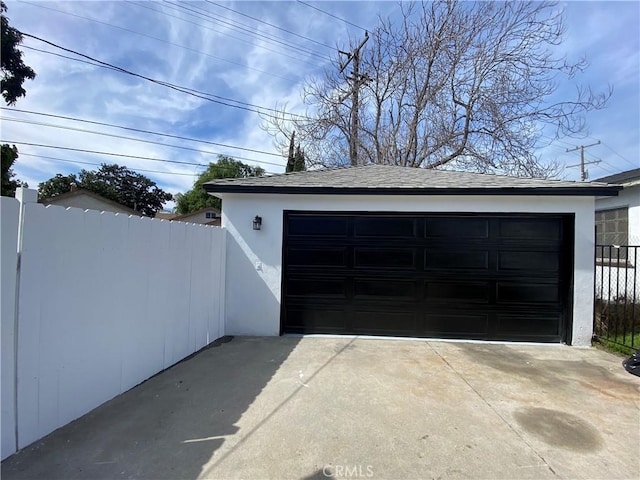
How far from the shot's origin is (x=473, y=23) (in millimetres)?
11031

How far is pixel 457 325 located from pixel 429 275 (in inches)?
40.8

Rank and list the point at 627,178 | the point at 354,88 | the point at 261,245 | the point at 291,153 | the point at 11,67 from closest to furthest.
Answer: the point at 261,245 < the point at 627,178 < the point at 11,67 < the point at 354,88 < the point at 291,153

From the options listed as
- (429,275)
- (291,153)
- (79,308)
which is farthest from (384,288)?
(291,153)

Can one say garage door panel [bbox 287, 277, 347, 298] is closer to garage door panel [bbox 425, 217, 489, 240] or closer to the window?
garage door panel [bbox 425, 217, 489, 240]

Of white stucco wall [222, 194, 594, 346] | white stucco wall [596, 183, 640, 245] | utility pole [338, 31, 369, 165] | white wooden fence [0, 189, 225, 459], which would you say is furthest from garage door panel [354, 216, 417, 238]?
utility pole [338, 31, 369, 165]

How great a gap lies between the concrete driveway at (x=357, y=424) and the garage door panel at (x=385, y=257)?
5.82ft

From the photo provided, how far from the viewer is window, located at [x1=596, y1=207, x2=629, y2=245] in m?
8.09

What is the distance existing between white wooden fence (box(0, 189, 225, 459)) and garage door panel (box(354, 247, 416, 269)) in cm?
303

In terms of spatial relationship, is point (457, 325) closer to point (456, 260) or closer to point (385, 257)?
point (456, 260)

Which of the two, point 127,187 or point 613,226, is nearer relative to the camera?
point 613,226

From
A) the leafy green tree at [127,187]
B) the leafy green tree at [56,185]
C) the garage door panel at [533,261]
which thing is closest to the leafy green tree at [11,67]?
the garage door panel at [533,261]

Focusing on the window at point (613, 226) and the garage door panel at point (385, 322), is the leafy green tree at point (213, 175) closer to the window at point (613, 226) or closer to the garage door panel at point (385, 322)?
the window at point (613, 226)

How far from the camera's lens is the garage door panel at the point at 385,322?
581 centimetres

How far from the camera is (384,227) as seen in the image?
19.4ft
